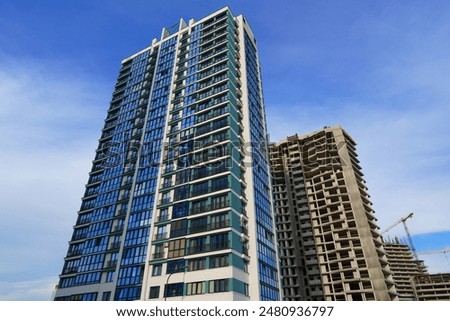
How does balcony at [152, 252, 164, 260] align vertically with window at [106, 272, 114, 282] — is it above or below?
above

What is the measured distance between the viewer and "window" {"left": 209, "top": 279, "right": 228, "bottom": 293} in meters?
41.9

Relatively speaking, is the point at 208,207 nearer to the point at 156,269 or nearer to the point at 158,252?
the point at 158,252

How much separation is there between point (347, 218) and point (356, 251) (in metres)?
9.66

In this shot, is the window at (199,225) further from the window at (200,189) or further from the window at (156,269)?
the window at (156,269)

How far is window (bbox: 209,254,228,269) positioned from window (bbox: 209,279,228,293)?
222 cm

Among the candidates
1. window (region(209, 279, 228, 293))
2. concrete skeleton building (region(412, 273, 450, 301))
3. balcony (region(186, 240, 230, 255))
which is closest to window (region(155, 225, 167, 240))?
balcony (region(186, 240, 230, 255))

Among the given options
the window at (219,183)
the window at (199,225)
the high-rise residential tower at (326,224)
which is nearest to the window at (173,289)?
the window at (199,225)

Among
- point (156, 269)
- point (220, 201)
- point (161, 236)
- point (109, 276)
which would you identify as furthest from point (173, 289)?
point (109, 276)

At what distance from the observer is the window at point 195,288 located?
43.3 m

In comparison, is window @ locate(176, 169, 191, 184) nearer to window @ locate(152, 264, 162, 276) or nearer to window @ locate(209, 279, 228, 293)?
window @ locate(152, 264, 162, 276)

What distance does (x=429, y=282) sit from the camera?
138250mm
